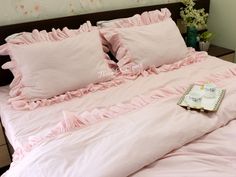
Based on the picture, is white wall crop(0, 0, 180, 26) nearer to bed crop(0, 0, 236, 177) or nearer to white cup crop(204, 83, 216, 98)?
bed crop(0, 0, 236, 177)

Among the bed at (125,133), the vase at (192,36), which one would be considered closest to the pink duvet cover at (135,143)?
the bed at (125,133)

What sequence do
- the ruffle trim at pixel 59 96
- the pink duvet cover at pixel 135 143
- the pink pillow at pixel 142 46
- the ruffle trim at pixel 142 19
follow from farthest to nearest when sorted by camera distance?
the ruffle trim at pixel 142 19, the pink pillow at pixel 142 46, the ruffle trim at pixel 59 96, the pink duvet cover at pixel 135 143

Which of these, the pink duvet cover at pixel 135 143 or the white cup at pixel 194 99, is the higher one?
the white cup at pixel 194 99

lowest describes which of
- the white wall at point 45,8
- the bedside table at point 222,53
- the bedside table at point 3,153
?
the bedside table at point 3,153

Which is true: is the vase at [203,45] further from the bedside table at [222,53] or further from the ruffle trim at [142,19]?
the ruffle trim at [142,19]

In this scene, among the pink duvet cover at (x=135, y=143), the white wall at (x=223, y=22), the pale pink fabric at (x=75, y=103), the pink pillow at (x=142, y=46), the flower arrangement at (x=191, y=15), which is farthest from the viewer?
the white wall at (x=223, y=22)

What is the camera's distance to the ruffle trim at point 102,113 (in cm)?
128

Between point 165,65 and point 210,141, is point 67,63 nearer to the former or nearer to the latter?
point 165,65

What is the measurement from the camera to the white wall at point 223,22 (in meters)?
2.72

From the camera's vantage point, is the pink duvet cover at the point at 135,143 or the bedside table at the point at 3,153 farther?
the bedside table at the point at 3,153

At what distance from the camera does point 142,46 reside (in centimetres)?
203

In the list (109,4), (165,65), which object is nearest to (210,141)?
(165,65)

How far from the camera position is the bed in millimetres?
1068

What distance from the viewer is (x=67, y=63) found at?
1.74 meters
